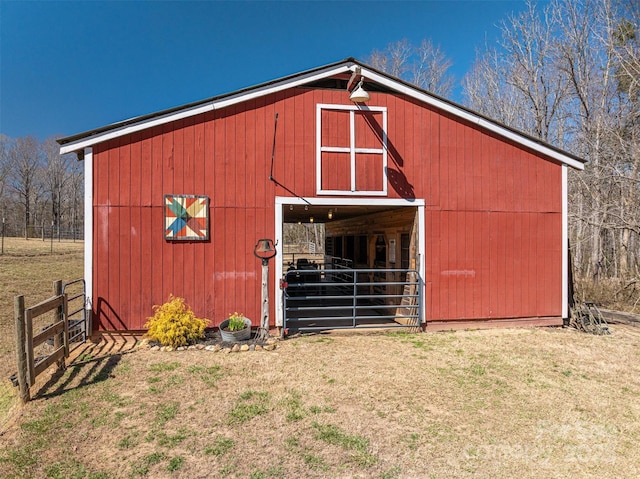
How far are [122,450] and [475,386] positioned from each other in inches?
153

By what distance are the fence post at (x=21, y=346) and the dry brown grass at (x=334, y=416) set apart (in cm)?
23

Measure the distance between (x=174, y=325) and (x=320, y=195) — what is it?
11.4 ft

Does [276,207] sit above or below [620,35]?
below

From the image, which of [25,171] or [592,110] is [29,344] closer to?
[592,110]

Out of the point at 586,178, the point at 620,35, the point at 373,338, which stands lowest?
the point at 373,338

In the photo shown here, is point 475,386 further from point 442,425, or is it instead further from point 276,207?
point 276,207

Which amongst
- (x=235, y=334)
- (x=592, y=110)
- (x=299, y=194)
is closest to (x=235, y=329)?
(x=235, y=334)

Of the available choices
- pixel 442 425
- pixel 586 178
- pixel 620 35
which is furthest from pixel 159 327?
pixel 620 35

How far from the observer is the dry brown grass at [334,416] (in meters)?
2.89

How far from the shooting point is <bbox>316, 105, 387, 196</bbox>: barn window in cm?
706

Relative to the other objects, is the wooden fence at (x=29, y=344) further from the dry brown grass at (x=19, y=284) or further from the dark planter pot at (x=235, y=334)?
the dark planter pot at (x=235, y=334)

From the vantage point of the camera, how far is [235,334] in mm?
6094

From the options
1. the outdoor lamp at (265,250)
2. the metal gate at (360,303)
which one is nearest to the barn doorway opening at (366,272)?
the metal gate at (360,303)

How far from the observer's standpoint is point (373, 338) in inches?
265
